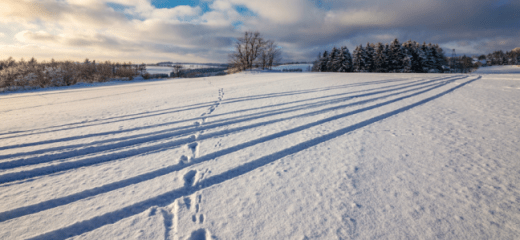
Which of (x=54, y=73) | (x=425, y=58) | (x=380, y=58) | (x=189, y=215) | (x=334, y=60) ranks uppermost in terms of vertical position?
(x=334, y=60)

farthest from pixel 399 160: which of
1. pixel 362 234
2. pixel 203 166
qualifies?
pixel 203 166

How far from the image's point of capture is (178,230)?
58.2 inches

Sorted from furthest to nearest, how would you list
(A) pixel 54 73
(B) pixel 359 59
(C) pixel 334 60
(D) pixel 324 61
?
(D) pixel 324 61, (C) pixel 334 60, (B) pixel 359 59, (A) pixel 54 73

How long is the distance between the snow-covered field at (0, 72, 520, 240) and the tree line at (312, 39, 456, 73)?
37413 millimetres

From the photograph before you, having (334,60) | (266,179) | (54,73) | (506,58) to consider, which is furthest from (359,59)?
(506,58)

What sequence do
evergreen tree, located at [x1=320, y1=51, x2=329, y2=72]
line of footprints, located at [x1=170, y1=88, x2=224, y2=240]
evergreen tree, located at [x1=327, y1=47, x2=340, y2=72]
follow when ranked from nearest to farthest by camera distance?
line of footprints, located at [x1=170, y1=88, x2=224, y2=240] < evergreen tree, located at [x1=327, y1=47, x2=340, y2=72] < evergreen tree, located at [x1=320, y1=51, x2=329, y2=72]

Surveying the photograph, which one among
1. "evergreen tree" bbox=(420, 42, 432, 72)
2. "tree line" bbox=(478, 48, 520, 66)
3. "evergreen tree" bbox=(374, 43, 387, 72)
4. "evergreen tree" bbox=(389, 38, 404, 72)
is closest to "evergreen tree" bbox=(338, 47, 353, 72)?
"evergreen tree" bbox=(374, 43, 387, 72)

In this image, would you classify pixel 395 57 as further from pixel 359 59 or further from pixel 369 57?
pixel 359 59

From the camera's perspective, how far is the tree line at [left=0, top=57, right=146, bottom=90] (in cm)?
1205

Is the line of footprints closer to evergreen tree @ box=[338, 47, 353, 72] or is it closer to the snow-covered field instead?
the snow-covered field

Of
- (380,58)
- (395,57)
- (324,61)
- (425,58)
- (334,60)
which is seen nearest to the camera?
(425,58)

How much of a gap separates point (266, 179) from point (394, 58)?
43.1 meters

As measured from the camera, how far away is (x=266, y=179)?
2102 mm

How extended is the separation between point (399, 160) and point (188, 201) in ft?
8.15
